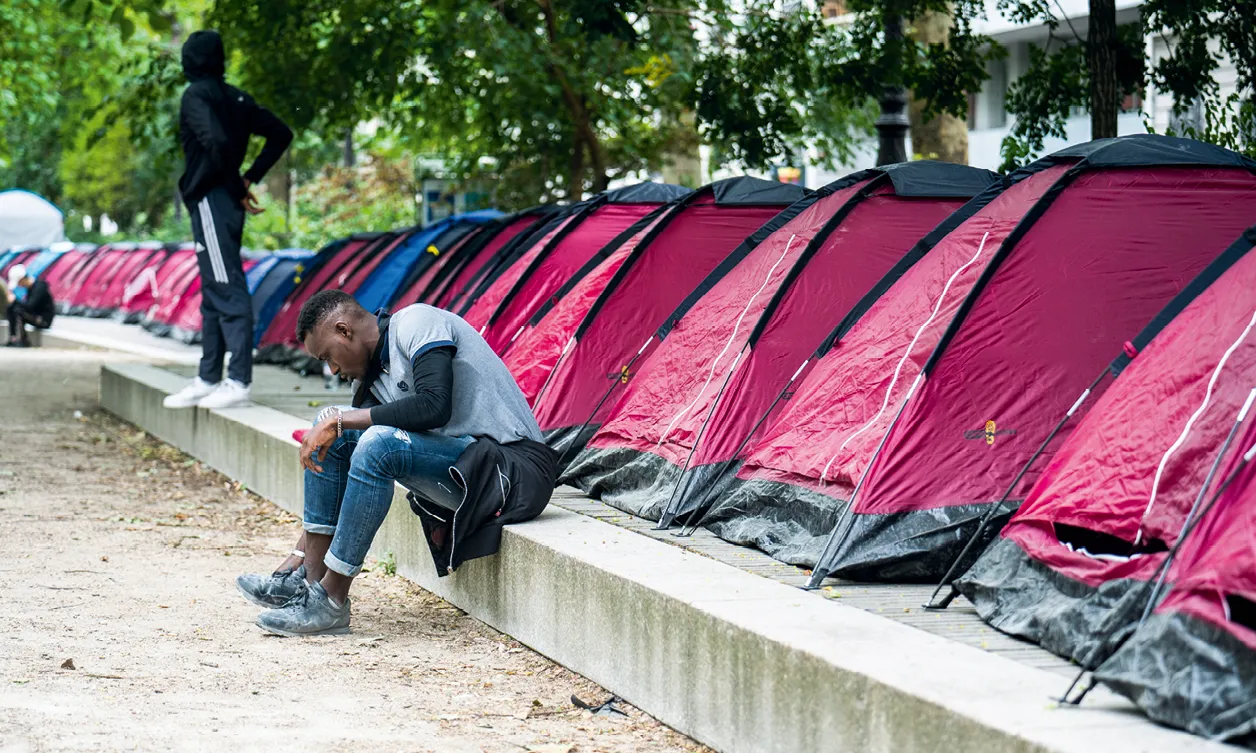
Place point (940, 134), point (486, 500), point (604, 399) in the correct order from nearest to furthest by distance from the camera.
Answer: point (486, 500), point (604, 399), point (940, 134)

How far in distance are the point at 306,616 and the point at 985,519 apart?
2486 mm

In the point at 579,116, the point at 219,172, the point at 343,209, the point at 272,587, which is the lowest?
the point at 272,587

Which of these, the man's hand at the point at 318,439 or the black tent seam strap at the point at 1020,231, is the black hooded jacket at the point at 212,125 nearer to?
the man's hand at the point at 318,439

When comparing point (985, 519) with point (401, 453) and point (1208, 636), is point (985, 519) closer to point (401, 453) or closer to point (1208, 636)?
point (1208, 636)

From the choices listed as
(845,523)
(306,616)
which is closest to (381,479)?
(306,616)

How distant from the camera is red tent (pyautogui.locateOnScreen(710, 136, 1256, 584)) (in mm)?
5438

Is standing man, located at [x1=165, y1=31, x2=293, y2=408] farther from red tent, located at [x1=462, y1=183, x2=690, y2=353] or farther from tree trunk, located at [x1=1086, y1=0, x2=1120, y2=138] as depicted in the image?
tree trunk, located at [x1=1086, y1=0, x2=1120, y2=138]

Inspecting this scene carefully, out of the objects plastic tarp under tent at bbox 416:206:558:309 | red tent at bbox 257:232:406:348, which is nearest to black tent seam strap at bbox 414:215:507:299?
plastic tarp under tent at bbox 416:206:558:309

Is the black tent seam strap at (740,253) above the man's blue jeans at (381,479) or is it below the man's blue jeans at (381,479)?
above

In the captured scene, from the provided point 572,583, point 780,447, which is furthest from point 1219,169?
point 572,583

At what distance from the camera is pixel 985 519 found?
17.5 feet

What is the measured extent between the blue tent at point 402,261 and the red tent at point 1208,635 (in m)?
11.3

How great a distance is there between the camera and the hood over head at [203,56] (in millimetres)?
10062

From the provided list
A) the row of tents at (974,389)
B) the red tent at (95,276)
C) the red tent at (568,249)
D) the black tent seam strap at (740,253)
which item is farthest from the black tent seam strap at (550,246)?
the red tent at (95,276)
